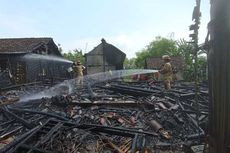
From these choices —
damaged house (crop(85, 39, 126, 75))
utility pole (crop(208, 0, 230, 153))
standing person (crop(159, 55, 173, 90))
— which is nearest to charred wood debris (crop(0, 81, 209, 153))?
standing person (crop(159, 55, 173, 90))

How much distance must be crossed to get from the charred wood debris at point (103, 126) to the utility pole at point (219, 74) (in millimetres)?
3330

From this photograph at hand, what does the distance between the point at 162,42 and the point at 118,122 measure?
235 feet

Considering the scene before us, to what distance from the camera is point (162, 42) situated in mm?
80000

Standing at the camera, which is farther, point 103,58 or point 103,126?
point 103,58

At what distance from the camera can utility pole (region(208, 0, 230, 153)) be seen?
2.62 metres

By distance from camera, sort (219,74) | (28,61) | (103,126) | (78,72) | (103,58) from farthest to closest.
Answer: (103,58) < (28,61) < (78,72) < (103,126) < (219,74)

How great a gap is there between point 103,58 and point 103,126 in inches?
1178

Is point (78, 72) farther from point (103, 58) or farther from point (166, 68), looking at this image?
point (103, 58)

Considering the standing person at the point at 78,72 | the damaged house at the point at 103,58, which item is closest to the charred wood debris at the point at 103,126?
the standing person at the point at 78,72

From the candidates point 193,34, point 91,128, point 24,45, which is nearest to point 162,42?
point 24,45

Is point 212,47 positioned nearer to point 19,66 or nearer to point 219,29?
point 219,29

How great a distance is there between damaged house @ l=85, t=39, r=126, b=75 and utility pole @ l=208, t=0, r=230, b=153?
35.3m

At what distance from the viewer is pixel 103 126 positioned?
30.5 feet

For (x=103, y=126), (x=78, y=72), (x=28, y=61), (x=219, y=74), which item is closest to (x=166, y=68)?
(x=103, y=126)
